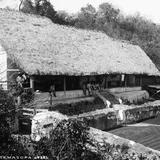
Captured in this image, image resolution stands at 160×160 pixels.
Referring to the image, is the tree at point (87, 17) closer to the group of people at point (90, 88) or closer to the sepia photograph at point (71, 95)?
the sepia photograph at point (71, 95)

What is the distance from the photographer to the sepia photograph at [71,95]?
5754 millimetres

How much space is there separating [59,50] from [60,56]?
83 cm

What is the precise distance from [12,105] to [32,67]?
748 centimetres

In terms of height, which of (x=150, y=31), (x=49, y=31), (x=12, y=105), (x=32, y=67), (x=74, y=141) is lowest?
(x=74, y=141)

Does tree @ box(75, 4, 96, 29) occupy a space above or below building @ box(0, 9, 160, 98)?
above

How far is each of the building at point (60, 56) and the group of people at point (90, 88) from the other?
0.35 meters

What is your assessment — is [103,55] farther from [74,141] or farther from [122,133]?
[74,141]

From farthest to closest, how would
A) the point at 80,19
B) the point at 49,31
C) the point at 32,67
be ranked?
1. the point at 80,19
2. the point at 49,31
3. the point at 32,67

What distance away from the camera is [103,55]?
18906mm

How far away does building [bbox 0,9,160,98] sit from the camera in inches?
544

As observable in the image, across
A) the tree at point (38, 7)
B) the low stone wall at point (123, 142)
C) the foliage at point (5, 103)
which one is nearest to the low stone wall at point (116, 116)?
the low stone wall at point (123, 142)

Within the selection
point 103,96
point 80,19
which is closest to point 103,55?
point 103,96

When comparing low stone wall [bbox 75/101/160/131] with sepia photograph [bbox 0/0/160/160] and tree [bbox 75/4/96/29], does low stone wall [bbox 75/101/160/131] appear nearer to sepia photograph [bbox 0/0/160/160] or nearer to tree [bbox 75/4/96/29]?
sepia photograph [bbox 0/0/160/160]

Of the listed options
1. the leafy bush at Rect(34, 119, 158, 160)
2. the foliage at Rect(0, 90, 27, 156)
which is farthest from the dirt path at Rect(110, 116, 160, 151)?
the foliage at Rect(0, 90, 27, 156)
